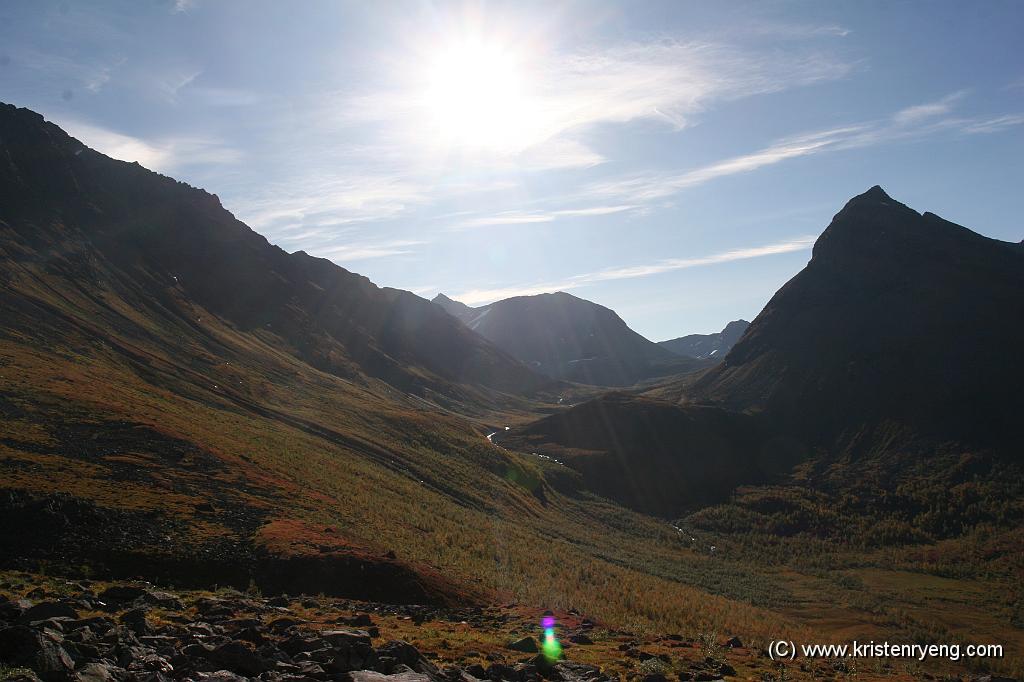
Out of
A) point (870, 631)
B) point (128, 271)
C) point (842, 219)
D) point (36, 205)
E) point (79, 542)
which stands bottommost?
point (870, 631)

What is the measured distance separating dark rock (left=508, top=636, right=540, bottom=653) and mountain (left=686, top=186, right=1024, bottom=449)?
99503 mm

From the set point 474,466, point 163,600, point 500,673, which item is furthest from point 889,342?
point 163,600

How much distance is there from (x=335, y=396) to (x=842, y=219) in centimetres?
13024

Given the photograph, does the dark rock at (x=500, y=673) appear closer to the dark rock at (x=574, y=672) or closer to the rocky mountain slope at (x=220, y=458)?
the dark rock at (x=574, y=672)

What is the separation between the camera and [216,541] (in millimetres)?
27375

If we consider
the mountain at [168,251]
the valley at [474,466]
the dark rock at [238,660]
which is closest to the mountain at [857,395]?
the valley at [474,466]

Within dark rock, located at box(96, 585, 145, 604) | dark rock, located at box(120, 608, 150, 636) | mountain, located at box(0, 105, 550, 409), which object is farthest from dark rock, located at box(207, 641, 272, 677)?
mountain, located at box(0, 105, 550, 409)

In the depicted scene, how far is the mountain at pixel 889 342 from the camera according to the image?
101438 millimetres

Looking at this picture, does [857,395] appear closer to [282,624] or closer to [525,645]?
[525,645]

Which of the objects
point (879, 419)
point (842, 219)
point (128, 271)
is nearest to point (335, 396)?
point (128, 271)

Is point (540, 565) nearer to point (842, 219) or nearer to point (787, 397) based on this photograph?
point (787, 397)

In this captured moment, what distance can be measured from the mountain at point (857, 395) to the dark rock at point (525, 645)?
258 ft

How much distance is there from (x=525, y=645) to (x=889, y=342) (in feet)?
410

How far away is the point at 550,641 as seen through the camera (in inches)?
841
